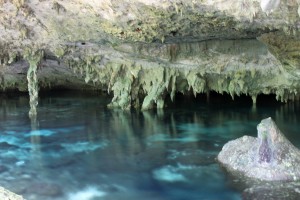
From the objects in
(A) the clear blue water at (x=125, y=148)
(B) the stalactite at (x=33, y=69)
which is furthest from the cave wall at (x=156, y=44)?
(A) the clear blue water at (x=125, y=148)

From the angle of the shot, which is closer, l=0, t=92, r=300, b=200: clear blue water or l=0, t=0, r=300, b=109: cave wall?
l=0, t=92, r=300, b=200: clear blue water

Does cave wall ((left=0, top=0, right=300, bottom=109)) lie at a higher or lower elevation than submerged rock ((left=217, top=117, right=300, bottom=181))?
higher

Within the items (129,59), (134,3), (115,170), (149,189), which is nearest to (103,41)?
(129,59)

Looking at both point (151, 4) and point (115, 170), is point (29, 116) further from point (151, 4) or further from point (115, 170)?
point (151, 4)

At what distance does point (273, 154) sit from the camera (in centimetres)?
605

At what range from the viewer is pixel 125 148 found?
818cm

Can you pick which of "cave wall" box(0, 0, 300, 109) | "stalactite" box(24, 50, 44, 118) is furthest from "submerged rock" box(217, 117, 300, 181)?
"stalactite" box(24, 50, 44, 118)

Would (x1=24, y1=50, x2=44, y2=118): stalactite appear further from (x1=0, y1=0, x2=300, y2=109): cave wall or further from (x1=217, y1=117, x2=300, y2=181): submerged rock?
(x1=217, y1=117, x2=300, y2=181): submerged rock

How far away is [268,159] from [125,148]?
3047mm

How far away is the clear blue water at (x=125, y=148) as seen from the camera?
593 centimetres

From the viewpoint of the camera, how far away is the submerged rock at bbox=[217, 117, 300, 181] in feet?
19.2

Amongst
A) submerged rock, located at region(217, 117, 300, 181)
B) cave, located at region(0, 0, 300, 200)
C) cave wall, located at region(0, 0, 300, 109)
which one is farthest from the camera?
cave wall, located at region(0, 0, 300, 109)

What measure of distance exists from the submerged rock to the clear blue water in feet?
1.20

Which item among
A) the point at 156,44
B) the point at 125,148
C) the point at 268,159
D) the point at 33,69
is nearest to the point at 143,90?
the point at 156,44
